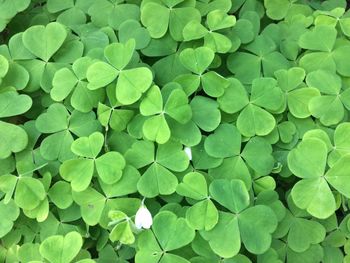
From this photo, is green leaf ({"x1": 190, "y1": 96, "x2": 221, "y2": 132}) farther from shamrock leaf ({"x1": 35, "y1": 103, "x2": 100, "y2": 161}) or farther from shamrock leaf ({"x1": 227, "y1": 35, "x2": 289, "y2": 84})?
shamrock leaf ({"x1": 35, "y1": 103, "x2": 100, "y2": 161})

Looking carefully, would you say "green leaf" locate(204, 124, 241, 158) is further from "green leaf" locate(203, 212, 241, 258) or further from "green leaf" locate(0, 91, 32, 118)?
"green leaf" locate(0, 91, 32, 118)

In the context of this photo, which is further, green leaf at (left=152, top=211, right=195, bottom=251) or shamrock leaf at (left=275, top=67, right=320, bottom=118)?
shamrock leaf at (left=275, top=67, right=320, bottom=118)

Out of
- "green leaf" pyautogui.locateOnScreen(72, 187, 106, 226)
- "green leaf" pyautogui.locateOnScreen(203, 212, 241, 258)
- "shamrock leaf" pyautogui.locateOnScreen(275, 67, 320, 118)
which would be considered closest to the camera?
"green leaf" pyautogui.locateOnScreen(203, 212, 241, 258)

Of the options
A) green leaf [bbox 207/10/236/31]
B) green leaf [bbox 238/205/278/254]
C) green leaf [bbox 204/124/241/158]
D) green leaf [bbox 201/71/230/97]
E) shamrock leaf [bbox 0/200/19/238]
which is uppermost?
green leaf [bbox 207/10/236/31]

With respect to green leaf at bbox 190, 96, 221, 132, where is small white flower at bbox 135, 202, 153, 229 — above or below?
below

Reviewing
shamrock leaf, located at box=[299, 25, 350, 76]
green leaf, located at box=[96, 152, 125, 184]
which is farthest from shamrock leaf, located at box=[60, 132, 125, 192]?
shamrock leaf, located at box=[299, 25, 350, 76]

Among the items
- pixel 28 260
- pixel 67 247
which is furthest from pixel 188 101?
pixel 28 260

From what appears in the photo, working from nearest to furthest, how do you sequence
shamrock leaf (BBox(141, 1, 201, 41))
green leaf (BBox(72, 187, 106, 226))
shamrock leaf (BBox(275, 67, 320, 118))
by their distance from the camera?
1. green leaf (BBox(72, 187, 106, 226))
2. shamrock leaf (BBox(275, 67, 320, 118))
3. shamrock leaf (BBox(141, 1, 201, 41))

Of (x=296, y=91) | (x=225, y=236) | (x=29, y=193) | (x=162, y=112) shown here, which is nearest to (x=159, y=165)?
(x=162, y=112)
